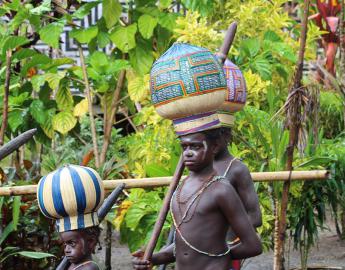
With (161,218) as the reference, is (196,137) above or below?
above

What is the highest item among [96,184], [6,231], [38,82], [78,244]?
[96,184]

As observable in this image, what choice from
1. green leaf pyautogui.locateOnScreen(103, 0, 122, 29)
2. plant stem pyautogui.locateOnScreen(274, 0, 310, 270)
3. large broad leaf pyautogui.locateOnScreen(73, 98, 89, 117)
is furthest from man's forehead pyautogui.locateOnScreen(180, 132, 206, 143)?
large broad leaf pyautogui.locateOnScreen(73, 98, 89, 117)

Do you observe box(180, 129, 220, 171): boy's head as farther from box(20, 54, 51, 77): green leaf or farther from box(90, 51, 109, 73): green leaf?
box(90, 51, 109, 73): green leaf

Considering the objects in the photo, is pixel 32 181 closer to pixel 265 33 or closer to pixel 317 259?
pixel 265 33

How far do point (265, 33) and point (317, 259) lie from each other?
229 centimetres

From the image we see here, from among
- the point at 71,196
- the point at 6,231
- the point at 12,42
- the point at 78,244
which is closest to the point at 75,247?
the point at 78,244

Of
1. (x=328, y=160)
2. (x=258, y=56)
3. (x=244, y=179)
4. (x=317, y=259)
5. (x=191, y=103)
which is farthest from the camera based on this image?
(x=317, y=259)

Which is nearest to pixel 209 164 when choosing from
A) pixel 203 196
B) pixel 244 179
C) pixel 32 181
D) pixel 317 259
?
pixel 203 196

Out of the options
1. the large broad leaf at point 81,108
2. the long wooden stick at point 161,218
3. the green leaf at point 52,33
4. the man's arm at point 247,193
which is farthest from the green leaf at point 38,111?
the long wooden stick at point 161,218

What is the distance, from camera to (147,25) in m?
6.35

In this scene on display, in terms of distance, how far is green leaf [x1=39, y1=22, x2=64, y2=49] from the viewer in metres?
6.19

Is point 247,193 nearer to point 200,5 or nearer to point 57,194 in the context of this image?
point 57,194

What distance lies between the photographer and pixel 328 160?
5.84 meters

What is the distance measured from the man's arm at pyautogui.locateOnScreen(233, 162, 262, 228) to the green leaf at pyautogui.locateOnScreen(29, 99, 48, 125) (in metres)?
2.62
